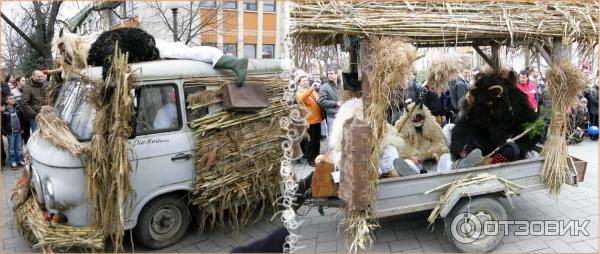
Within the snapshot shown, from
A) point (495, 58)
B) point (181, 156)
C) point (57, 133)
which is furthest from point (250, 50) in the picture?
point (57, 133)

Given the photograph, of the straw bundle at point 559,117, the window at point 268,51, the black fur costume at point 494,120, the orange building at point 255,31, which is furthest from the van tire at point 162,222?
the window at point 268,51

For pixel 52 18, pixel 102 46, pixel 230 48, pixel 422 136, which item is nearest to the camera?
pixel 102 46

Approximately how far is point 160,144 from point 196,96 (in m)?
0.66

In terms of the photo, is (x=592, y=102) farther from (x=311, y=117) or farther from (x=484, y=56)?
(x=311, y=117)

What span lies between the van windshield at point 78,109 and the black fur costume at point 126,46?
0.33 meters

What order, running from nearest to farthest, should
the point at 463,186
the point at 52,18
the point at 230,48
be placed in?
1. the point at 463,186
2. the point at 52,18
3. the point at 230,48

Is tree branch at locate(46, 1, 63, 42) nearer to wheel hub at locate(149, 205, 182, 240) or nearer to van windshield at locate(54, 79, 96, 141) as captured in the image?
van windshield at locate(54, 79, 96, 141)

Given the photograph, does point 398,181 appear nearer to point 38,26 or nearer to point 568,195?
point 568,195

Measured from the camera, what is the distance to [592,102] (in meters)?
10.8

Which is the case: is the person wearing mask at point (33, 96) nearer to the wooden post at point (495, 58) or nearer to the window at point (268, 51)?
the wooden post at point (495, 58)

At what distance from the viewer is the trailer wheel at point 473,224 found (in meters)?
4.48

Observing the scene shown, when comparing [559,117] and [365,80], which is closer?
[365,80]

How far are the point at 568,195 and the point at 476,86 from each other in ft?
7.58

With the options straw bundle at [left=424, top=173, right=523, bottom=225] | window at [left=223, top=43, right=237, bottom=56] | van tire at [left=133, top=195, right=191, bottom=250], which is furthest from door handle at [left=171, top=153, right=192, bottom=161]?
window at [left=223, top=43, right=237, bottom=56]
